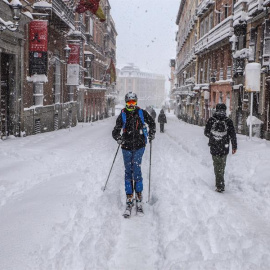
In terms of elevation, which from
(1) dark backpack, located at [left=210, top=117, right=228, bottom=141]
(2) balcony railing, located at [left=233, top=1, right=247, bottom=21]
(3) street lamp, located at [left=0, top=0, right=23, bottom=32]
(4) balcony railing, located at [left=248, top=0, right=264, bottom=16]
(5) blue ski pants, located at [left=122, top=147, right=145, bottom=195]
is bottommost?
(5) blue ski pants, located at [left=122, top=147, right=145, bottom=195]

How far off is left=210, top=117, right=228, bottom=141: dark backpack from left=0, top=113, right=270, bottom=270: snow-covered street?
112 centimetres

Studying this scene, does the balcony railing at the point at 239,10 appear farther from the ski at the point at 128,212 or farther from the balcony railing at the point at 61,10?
the ski at the point at 128,212

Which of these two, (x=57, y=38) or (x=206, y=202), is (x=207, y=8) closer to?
(x=57, y=38)

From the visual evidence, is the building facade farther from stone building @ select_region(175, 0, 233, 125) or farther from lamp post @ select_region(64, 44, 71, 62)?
stone building @ select_region(175, 0, 233, 125)

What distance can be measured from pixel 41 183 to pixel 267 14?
14.1 metres

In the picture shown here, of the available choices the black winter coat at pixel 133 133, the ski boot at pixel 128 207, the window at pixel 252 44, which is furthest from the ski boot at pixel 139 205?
the window at pixel 252 44

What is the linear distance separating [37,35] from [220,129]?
39.8 ft

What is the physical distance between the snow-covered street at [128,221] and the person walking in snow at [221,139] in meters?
0.37

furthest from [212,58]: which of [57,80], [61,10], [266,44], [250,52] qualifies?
[61,10]

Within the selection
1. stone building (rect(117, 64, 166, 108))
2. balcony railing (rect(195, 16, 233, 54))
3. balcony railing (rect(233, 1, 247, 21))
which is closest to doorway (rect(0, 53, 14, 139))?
balcony railing (rect(233, 1, 247, 21))

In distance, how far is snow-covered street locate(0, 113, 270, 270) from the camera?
371cm

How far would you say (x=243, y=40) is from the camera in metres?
20.8

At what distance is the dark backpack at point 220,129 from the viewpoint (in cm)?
698

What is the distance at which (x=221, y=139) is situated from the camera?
22.9 ft
